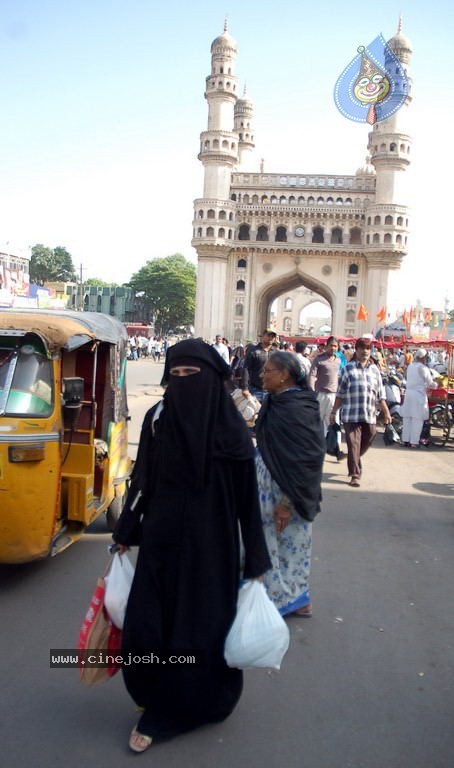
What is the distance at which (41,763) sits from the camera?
8.14 ft

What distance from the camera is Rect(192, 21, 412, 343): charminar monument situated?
48.8 metres

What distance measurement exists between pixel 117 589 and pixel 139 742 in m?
0.57

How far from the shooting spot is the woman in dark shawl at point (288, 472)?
3.58 metres

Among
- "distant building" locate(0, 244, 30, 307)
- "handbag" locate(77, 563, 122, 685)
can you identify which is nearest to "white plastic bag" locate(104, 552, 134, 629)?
"handbag" locate(77, 563, 122, 685)

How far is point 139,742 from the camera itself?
2.58 metres

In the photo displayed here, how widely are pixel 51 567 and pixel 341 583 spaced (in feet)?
6.45

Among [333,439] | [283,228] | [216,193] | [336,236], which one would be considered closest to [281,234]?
[283,228]

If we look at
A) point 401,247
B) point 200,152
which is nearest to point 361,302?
point 401,247

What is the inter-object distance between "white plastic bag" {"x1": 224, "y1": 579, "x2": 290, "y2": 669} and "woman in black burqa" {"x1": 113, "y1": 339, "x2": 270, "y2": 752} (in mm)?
75

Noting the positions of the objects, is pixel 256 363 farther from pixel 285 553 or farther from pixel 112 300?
pixel 112 300

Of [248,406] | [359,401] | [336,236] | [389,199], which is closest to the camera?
[359,401]

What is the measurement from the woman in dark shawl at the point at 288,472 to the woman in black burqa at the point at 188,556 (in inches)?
37.1

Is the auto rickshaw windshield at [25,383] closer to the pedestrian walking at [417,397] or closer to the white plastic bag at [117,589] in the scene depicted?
the white plastic bag at [117,589]

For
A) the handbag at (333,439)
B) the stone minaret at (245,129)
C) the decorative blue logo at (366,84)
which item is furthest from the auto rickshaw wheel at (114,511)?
the stone minaret at (245,129)
